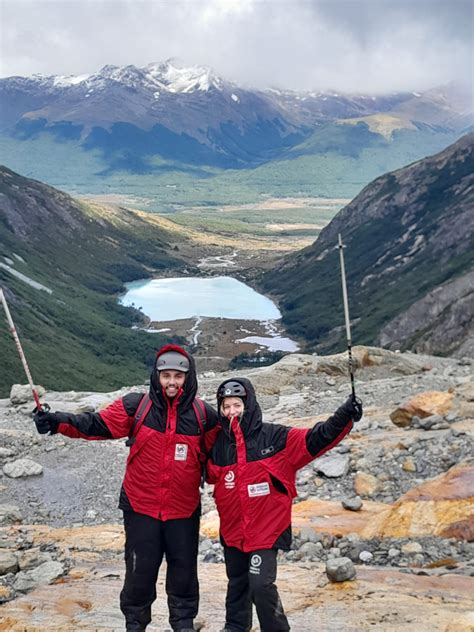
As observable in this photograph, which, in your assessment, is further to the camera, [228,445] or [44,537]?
[44,537]

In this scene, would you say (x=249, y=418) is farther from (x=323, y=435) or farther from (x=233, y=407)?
(x=323, y=435)

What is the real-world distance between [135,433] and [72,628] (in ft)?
7.51

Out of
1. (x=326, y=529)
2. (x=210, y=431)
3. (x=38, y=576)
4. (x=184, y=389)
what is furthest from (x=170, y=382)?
(x=326, y=529)

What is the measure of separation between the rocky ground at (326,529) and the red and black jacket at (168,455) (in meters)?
1.61

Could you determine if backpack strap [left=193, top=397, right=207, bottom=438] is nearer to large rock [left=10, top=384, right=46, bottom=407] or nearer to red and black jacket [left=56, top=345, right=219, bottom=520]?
red and black jacket [left=56, top=345, right=219, bottom=520]

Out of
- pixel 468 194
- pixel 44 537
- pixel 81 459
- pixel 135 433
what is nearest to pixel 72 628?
pixel 135 433

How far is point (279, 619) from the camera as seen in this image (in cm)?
673

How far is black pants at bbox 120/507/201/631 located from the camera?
7.02 meters

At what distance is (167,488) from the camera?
6961mm

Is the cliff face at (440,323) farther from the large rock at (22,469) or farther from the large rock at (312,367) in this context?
the large rock at (22,469)

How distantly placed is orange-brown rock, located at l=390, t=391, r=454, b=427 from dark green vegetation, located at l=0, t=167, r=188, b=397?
131 ft

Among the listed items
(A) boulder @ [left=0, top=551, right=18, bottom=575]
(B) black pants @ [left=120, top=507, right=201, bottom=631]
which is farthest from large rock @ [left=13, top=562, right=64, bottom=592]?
(B) black pants @ [left=120, top=507, right=201, bottom=631]

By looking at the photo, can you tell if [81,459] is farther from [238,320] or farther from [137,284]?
[137,284]

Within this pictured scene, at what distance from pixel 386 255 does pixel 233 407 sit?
363ft
